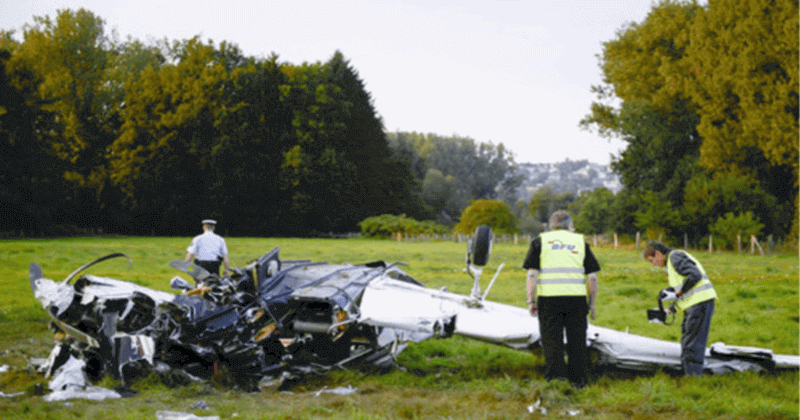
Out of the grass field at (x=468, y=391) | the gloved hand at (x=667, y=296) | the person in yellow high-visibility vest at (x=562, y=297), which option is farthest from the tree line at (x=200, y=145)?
the gloved hand at (x=667, y=296)

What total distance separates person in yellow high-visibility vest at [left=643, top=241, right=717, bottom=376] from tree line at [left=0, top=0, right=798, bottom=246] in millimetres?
15673

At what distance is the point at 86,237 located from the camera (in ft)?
→ 92.8

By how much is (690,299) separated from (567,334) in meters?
1.40

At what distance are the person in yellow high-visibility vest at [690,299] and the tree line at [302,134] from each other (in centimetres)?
1567

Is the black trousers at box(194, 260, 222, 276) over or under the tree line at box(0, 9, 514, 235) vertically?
under

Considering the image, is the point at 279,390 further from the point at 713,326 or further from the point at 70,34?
the point at 70,34

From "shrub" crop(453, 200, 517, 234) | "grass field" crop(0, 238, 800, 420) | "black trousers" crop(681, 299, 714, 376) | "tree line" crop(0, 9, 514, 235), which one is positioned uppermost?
"tree line" crop(0, 9, 514, 235)

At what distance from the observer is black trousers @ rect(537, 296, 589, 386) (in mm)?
6277

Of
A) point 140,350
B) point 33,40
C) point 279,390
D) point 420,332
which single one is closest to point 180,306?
point 140,350

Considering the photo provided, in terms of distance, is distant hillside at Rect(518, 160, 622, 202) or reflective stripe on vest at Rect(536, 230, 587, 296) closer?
reflective stripe on vest at Rect(536, 230, 587, 296)

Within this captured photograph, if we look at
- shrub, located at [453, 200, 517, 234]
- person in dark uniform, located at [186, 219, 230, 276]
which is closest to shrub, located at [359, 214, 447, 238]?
shrub, located at [453, 200, 517, 234]

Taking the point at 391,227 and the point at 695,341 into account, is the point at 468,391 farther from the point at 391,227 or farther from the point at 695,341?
the point at 391,227

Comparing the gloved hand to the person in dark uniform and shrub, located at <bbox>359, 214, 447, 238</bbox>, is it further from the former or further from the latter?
shrub, located at <bbox>359, 214, 447, 238</bbox>

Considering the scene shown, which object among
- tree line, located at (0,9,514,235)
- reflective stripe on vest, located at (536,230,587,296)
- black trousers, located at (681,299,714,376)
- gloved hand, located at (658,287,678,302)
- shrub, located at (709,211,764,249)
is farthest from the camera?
shrub, located at (709,211,764,249)
